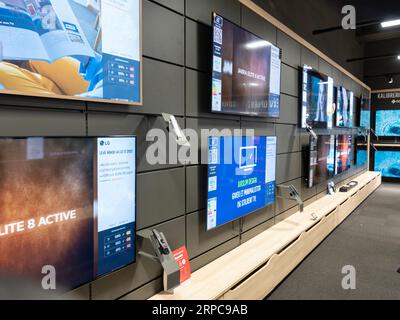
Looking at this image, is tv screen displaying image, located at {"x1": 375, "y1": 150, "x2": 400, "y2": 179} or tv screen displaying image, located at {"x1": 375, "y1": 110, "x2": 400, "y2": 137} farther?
tv screen displaying image, located at {"x1": 375, "y1": 150, "x2": 400, "y2": 179}

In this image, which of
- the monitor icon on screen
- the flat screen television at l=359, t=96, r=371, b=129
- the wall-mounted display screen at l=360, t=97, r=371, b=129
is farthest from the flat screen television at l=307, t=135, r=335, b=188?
the wall-mounted display screen at l=360, t=97, r=371, b=129

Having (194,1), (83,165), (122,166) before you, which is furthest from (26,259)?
(194,1)

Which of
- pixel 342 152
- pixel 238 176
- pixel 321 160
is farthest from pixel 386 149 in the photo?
pixel 238 176

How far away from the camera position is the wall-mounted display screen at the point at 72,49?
1.16 meters

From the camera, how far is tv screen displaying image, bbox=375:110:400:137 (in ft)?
26.9

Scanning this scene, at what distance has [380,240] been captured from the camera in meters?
3.88

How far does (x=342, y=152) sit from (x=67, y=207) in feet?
16.7

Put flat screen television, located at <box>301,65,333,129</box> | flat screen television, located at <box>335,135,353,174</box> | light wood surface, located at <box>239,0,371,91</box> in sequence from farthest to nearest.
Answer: flat screen television, located at <box>335,135,353,174</box> < flat screen television, located at <box>301,65,333,129</box> < light wood surface, located at <box>239,0,371,91</box>

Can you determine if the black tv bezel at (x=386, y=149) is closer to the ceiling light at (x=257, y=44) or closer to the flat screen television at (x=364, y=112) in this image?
the flat screen television at (x=364, y=112)

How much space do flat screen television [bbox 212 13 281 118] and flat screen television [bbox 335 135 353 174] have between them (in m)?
2.46

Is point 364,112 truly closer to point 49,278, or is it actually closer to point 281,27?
point 281,27

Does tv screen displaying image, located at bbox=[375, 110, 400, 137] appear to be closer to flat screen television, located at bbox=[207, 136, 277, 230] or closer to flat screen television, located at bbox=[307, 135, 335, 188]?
flat screen television, located at bbox=[307, 135, 335, 188]

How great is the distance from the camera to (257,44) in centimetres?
272
